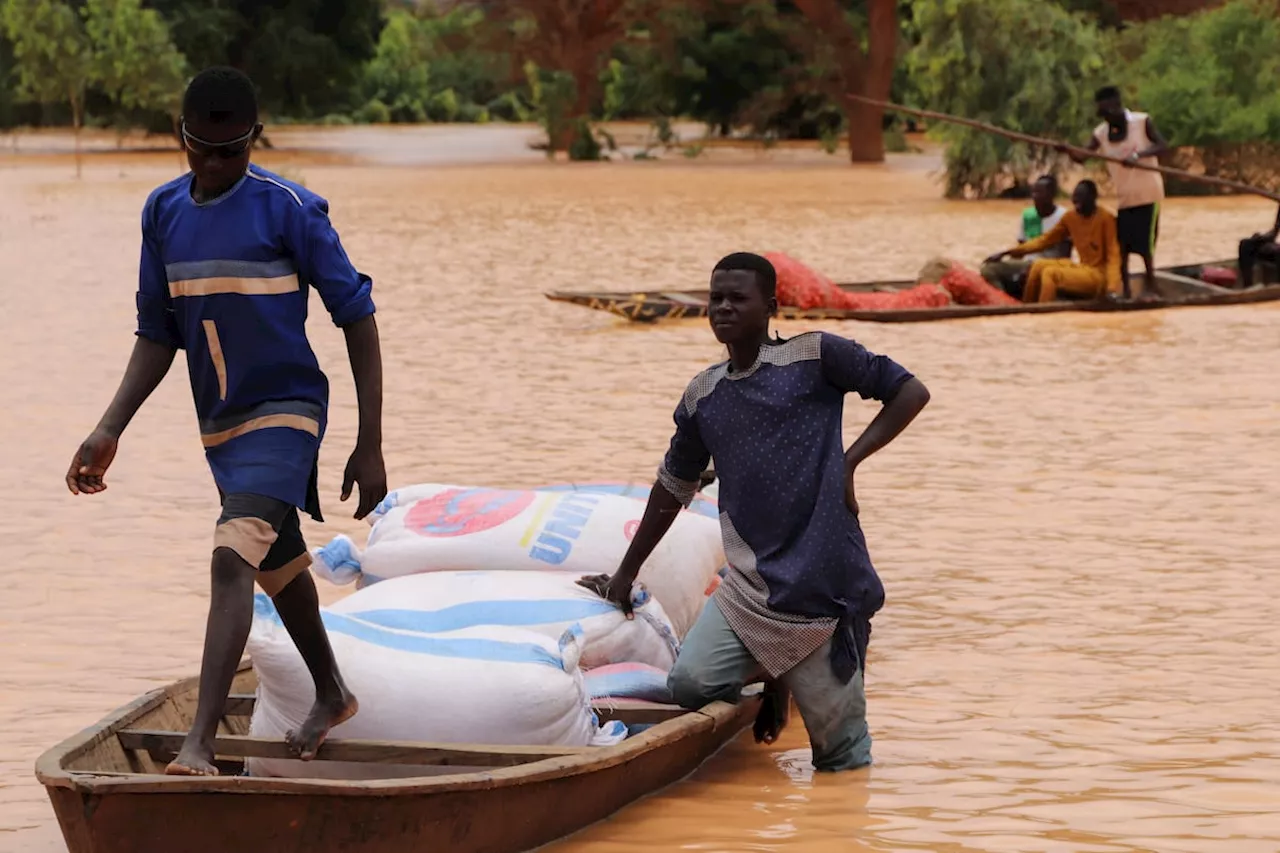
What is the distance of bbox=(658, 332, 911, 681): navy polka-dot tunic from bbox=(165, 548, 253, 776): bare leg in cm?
130

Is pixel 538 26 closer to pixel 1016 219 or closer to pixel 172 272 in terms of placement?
pixel 1016 219

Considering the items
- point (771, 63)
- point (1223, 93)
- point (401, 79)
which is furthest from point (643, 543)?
point (401, 79)

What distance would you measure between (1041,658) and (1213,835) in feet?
5.17

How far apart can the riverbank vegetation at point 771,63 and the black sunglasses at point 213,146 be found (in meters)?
26.1

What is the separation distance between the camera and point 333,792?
3.92 meters

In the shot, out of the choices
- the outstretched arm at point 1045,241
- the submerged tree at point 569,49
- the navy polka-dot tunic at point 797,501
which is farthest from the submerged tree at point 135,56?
the navy polka-dot tunic at point 797,501

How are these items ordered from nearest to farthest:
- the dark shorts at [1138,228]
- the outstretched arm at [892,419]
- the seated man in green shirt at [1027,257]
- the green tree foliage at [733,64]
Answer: the outstretched arm at [892,419], the seated man in green shirt at [1027,257], the dark shorts at [1138,228], the green tree foliage at [733,64]

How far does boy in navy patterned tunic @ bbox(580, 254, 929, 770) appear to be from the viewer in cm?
484

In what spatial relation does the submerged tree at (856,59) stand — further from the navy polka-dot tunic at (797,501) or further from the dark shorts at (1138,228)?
the navy polka-dot tunic at (797,501)

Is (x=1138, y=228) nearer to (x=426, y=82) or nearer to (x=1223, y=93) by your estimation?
(x=1223, y=93)

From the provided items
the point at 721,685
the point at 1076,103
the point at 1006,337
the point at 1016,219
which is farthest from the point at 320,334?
the point at 1076,103

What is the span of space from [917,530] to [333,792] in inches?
173

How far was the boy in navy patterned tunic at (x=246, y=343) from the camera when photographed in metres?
4.10

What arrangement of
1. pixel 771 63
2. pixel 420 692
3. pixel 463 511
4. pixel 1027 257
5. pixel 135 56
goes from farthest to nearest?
pixel 771 63
pixel 135 56
pixel 1027 257
pixel 463 511
pixel 420 692
